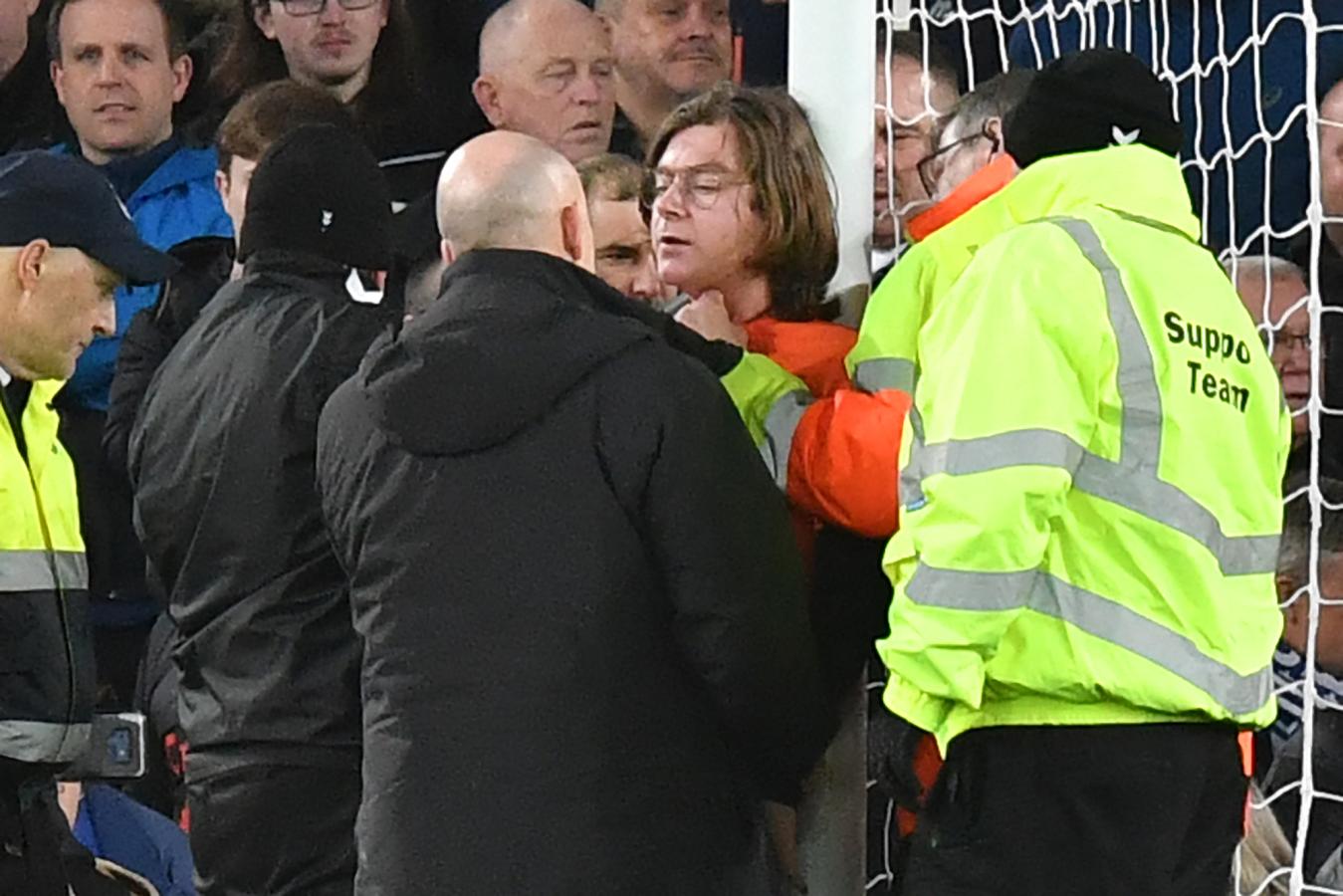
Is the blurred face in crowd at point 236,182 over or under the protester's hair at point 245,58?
under

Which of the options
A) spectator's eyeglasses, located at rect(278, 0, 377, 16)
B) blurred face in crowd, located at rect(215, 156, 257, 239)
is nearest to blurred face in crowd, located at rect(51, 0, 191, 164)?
spectator's eyeglasses, located at rect(278, 0, 377, 16)

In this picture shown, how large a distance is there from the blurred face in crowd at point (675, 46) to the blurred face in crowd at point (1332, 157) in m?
1.20

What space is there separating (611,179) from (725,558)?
119cm

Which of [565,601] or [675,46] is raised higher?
[675,46]

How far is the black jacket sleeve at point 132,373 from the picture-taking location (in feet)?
12.6

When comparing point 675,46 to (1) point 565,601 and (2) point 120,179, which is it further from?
(1) point 565,601

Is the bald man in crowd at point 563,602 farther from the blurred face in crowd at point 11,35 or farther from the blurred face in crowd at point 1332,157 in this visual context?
the blurred face in crowd at point 11,35

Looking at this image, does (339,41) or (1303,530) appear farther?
(339,41)

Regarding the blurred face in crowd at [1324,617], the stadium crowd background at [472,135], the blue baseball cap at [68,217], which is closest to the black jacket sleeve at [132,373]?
the stadium crowd background at [472,135]

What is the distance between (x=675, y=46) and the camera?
4.23m

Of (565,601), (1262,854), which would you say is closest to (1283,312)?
(1262,854)

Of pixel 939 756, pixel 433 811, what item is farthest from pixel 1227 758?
pixel 433 811

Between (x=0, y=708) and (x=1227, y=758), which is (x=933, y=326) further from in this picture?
(x=0, y=708)

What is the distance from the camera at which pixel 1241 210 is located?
340 centimetres
